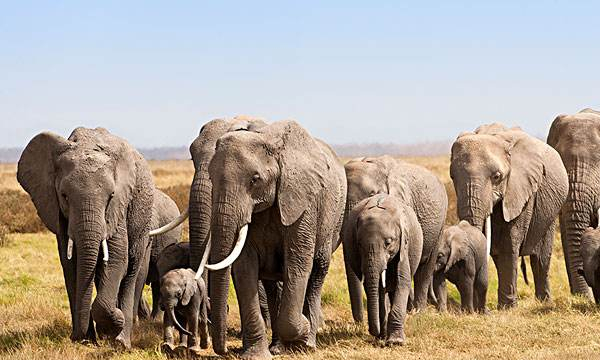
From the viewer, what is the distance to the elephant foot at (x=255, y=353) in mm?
10250

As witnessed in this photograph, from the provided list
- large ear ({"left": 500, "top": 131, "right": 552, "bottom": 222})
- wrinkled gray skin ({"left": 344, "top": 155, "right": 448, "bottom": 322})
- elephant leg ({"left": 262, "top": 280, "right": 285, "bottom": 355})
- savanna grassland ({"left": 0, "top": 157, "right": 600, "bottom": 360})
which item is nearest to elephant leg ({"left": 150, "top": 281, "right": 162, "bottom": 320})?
savanna grassland ({"left": 0, "top": 157, "right": 600, "bottom": 360})

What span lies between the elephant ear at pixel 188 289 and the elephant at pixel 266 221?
68 centimetres

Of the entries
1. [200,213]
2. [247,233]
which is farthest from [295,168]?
[200,213]

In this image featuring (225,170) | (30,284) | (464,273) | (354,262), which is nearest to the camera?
(225,170)

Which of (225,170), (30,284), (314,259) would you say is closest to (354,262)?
(314,259)

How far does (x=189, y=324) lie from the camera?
37.0 feet

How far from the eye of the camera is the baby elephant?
35.7 ft

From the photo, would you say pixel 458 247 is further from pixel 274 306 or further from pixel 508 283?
pixel 274 306

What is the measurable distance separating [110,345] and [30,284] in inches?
245

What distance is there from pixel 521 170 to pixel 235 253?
676 centimetres

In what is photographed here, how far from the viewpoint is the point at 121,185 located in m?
11.1

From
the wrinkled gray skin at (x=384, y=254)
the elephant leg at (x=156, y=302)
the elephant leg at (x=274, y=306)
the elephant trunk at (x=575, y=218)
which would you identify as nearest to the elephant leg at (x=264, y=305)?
the elephant leg at (x=274, y=306)

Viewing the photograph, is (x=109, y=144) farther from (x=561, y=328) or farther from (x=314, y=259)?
(x=561, y=328)

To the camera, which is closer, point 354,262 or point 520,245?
point 354,262
